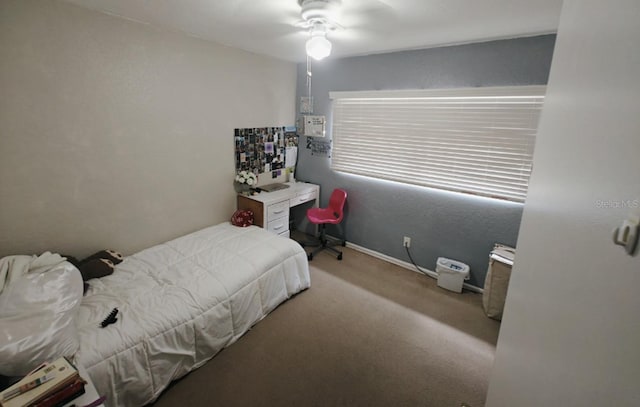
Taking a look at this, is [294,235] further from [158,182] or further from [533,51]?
[533,51]

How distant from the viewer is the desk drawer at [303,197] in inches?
138

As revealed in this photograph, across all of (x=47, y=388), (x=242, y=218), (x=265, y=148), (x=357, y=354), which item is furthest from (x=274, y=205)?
(x=47, y=388)

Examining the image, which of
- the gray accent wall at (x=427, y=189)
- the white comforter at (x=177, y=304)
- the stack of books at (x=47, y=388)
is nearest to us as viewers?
the stack of books at (x=47, y=388)

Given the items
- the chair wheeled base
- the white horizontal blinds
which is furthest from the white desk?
the white horizontal blinds

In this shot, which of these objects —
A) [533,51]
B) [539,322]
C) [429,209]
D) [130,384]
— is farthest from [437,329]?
[533,51]

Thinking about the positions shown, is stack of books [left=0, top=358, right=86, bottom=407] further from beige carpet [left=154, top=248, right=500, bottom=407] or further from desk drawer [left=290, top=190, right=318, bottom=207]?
desk drawer [left=290, top=190, right=318, bottom=207]

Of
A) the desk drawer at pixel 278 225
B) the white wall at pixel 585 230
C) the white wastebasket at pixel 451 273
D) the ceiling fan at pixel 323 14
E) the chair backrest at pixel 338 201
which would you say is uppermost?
the ceiling fan at pixel 323 14

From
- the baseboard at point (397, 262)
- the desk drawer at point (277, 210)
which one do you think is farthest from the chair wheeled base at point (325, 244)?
the desk drawer at point (277, 210)

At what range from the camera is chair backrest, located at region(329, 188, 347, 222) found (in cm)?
351

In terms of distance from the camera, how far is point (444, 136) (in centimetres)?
281

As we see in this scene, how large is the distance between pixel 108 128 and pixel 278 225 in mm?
1867

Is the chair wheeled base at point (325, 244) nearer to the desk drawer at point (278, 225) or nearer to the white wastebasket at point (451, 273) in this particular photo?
the desk drawer at point (278, 225)

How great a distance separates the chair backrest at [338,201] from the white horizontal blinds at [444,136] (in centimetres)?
31

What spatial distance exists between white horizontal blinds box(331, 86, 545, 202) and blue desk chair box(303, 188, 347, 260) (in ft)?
1.24
